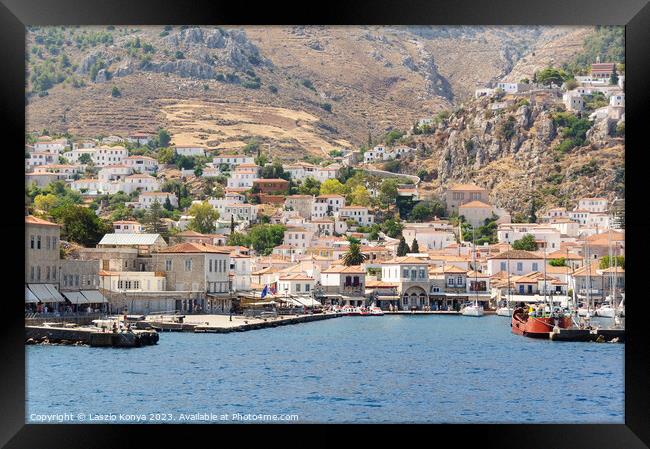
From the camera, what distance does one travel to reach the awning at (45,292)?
1964cm

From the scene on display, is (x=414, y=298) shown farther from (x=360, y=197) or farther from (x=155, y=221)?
(x=360, y=197)

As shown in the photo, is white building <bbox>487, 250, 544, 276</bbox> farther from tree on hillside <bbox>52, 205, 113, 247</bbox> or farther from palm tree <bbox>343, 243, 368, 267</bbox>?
tree on hillside <bbox>52, 205, 113, 247</bbox>

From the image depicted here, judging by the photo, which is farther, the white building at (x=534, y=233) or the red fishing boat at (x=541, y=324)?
the white building at (x=534, y=233)

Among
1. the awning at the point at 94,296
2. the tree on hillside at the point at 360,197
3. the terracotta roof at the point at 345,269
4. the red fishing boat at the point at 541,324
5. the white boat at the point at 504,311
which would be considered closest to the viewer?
the red fishing boat at the point at 541,324

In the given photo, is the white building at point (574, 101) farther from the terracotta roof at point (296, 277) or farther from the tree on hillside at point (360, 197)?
the terracotta roof at point (296, 277)

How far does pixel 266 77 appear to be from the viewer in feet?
222

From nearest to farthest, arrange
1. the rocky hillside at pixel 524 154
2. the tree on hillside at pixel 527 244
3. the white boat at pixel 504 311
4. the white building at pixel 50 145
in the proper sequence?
1. the white boat at pixel 504 311
2. the tree on hillside at pixel 527 244
3. the rocky hillside at pixel 524 154
4. the white building at pixel 50 145
